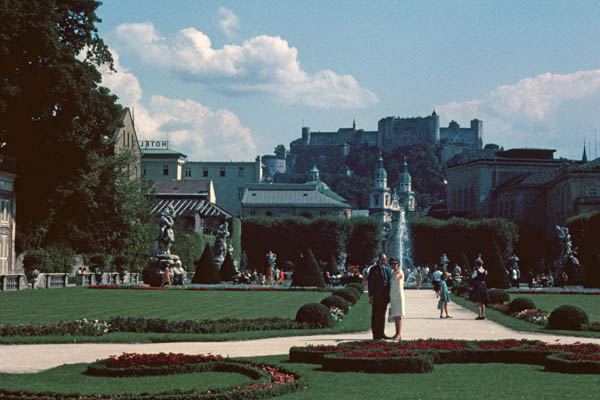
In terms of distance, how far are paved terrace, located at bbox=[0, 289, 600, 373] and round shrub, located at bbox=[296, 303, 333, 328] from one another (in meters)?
0.98

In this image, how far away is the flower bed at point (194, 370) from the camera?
10.9 meters

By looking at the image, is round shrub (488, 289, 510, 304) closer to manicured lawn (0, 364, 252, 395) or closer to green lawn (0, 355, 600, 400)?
green lawn (0, 355, 600, 400)

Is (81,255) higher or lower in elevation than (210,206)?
lower

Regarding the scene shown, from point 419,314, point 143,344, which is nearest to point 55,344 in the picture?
point 143,344

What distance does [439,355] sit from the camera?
14.9 metres

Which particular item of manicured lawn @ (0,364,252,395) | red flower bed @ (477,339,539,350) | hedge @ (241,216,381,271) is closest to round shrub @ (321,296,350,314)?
red flower bed @ (477,339,539,350)

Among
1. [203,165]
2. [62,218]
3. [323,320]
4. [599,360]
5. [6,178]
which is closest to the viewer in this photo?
[599,360]

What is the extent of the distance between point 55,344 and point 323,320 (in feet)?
20.5

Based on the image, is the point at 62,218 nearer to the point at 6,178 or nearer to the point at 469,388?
the point at 6,178

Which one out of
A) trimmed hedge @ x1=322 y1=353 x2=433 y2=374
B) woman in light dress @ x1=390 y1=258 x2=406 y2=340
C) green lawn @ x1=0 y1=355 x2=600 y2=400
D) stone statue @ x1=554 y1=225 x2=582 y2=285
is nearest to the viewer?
green lawn @ x1=0 y1=355 x2=600 y2=400

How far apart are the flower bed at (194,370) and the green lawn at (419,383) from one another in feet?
0.74

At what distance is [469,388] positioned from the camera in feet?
39.3

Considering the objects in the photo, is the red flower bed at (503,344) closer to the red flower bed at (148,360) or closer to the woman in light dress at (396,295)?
the woman in light dress at (396,295)

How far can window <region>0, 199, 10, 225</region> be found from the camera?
44.9 meters
